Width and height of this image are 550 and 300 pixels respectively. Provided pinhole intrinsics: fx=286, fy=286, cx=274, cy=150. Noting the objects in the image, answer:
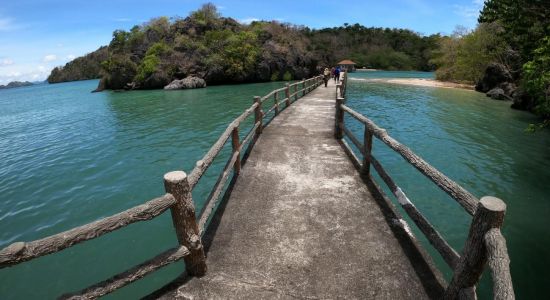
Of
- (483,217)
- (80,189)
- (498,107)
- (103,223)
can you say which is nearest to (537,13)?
(483,217)

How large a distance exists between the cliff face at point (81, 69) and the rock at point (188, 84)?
121m

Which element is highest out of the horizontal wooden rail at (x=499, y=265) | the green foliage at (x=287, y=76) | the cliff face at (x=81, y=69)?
the cliff face at (x=81, y=69)

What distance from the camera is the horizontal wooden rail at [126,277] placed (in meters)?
2.71

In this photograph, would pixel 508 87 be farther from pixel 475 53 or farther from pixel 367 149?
pixel 367 149

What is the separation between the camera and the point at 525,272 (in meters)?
5.55

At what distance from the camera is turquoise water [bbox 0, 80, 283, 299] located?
5.76 m

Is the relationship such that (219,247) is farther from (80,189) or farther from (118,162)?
(118,162)

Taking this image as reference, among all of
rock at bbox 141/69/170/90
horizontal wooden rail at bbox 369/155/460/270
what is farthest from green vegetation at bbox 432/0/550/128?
rock at bbox 141/69/170/90

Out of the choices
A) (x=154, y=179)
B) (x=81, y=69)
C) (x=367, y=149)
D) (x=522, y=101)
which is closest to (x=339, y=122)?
(x=367, y=149)

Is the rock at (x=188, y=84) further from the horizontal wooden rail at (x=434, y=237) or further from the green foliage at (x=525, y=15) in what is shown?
the horizontal wooden rail at (x=434, y=237)

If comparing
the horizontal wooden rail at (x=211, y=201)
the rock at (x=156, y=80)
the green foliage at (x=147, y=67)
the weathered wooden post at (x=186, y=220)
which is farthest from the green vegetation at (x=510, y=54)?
the green foliage at (x=147, y=67)

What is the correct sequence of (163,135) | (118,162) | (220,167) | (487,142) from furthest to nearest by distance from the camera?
1. (163,135)
2. (487,142)
3. (118,162)
4. (220,167)

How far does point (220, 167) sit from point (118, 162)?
4.75m

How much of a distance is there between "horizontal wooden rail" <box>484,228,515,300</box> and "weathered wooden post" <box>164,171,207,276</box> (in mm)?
2804
